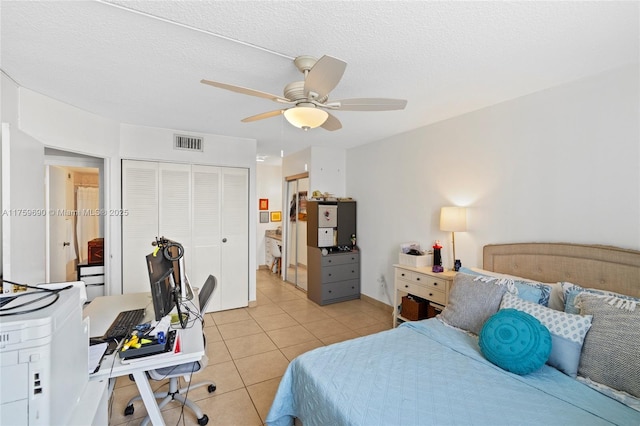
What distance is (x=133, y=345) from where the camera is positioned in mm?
1541

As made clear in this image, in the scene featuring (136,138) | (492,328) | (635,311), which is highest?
(136,138)

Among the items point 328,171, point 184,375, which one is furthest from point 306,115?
point 328,171

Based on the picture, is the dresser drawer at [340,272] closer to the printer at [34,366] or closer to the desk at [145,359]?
the desk at [145,359]

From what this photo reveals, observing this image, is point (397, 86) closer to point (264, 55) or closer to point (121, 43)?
point (264, 55)

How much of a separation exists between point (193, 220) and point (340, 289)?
2455mm

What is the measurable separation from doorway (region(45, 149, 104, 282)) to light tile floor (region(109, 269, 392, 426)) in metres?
2.00

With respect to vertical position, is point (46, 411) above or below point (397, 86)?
below

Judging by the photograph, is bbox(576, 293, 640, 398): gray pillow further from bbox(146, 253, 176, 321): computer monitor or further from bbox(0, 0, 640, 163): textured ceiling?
bbox(146, 253, 176, 321): computer monitor

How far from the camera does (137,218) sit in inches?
146

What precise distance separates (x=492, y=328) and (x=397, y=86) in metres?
1.94

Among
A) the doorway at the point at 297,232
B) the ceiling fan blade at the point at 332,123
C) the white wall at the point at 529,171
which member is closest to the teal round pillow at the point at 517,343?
the white wall at the point at 529,171

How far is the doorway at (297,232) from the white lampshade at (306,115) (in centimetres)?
317

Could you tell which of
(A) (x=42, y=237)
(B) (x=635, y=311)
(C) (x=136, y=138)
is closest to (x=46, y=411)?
(A) (x=42, y=237)

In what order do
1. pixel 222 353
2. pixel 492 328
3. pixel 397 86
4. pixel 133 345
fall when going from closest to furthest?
pixel 133 345, pixel 492 328, pixel 397 86, pixel 222 353
